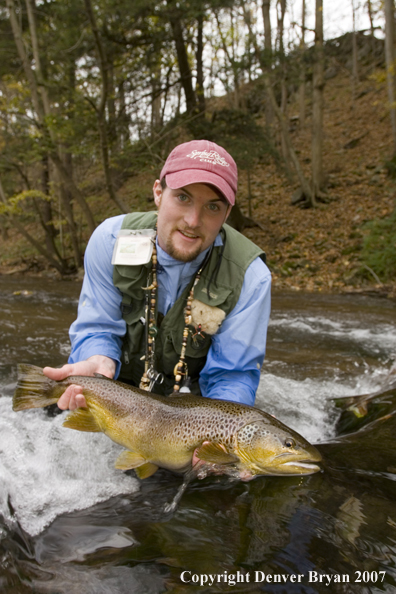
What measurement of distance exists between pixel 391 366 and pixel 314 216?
36.6ft

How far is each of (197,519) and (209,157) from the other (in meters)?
2.22

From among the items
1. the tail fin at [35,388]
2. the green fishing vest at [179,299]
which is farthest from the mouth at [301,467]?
the tail fin at [35,388]

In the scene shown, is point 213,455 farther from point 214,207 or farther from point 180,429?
point 214,207

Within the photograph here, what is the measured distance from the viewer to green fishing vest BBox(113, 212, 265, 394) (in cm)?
322

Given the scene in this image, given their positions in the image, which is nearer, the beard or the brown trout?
the brown trout

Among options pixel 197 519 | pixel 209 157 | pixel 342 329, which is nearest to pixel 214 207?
pixel 209 157

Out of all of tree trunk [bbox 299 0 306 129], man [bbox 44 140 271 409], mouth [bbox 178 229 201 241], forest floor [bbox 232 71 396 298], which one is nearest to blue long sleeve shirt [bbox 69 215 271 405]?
man [bbox 44 140 271 409]

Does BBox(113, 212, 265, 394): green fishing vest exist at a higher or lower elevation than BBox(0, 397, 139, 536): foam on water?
higher

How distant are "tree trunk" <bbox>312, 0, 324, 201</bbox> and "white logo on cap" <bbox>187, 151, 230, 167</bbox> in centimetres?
1319

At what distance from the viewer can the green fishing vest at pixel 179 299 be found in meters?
3.22

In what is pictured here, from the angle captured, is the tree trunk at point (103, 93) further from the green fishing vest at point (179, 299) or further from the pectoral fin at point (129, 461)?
the pectoral fin at point (129, 461)

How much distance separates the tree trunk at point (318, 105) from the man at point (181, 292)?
1321 cm

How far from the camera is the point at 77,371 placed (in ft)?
Answer: 9.49

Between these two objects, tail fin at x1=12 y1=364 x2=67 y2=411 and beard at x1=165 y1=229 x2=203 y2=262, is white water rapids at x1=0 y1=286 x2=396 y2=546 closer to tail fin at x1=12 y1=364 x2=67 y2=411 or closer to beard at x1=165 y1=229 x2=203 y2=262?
tail fin at x1=12 y1=364 x2=67 y2=411
